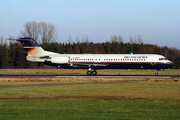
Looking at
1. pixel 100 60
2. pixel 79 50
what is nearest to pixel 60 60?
pixel 100 60

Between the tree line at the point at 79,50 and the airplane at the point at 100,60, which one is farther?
the tree line at the point at 79,50

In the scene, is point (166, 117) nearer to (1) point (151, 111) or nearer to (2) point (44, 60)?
(1) point (151, 111)

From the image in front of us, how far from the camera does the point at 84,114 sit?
38.5ft

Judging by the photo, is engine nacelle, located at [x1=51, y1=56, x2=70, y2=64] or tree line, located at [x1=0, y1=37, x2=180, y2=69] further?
tree line, located at [x1=0, y1=37, x2=180, y2=69]

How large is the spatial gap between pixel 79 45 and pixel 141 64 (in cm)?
6004

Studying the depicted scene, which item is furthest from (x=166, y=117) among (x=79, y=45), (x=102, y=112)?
(x=79, y=45)

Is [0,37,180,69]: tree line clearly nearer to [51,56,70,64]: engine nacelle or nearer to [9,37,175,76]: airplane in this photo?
[9,37,175,76]: airplane

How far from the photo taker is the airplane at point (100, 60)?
42594 millimetres

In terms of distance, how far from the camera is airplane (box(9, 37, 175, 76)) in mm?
42594

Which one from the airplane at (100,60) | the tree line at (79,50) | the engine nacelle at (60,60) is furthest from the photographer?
the tree line at (79,50)

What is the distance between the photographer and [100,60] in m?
43.2

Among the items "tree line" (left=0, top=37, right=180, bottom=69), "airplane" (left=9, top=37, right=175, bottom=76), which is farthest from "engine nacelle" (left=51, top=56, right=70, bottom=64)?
"tree line" (left=0, top=37, right=180, bottom=69)

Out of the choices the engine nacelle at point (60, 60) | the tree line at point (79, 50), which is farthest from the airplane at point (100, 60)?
the tree line at point (79, 50)

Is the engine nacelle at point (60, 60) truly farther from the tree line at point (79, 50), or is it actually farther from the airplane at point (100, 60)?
the tree line at point (79, 50)
